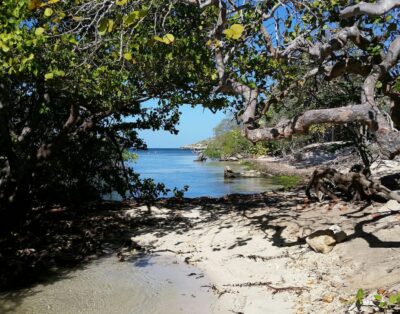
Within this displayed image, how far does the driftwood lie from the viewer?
11.2 metres

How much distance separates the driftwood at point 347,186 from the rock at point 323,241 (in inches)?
102

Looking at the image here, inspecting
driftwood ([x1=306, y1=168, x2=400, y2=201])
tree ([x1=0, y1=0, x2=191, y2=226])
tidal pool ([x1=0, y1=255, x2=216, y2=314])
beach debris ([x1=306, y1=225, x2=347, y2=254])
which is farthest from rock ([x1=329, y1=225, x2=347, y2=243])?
tree ([x1=0, y1=0, x2=191, y2=226])

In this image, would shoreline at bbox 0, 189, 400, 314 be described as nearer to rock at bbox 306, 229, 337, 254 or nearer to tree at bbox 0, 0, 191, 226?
rock at bbox 306, 229, 337, 254

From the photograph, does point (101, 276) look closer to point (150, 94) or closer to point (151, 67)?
point (151, 67)

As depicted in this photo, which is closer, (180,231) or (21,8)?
(21,8)

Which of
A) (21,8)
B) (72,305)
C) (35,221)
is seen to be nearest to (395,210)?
(72,305)

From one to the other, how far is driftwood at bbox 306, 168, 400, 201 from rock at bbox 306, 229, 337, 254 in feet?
8.49

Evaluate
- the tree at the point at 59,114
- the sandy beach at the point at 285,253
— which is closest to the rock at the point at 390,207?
the sandy beach at the point at 285,253

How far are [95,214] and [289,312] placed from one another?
29.0 feet

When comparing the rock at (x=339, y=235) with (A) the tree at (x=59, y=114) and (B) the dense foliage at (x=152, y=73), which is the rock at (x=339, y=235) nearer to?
(B) the dense foliage at (x=152, y=73)

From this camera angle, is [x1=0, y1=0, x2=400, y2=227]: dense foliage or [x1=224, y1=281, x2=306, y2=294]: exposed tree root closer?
[x1=0, y1=0, x2=400, y2=227]: dense foliage

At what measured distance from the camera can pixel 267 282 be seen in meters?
7.83

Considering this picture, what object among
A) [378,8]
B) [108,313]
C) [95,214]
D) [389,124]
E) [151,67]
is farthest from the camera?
[95,214]

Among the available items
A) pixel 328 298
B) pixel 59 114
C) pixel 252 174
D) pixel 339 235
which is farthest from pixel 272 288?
pixel 252 174
